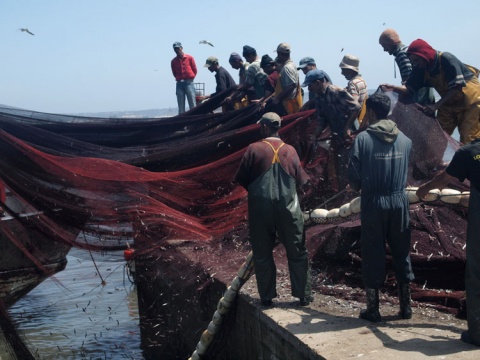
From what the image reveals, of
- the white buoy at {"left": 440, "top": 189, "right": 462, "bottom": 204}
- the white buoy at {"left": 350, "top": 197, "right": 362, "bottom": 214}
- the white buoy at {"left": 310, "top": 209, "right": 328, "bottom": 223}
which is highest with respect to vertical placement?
the white buoy at {"left": 440, "top": 189, "right": 462, "bottom": 204}

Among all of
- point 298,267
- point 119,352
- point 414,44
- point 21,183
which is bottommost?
point 119,352

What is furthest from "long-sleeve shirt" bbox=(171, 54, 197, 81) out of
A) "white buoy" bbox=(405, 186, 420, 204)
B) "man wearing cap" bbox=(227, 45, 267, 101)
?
"white buoy" bbox=(405, 186, 420, 204)

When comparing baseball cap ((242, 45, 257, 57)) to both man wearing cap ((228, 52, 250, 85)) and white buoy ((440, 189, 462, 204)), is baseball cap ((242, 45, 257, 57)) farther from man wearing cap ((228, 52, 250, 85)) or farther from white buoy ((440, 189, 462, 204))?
white buoy ((440, 189, 462, 204))

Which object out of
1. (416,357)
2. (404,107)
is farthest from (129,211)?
(416,357)

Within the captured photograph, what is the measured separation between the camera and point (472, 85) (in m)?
7.72

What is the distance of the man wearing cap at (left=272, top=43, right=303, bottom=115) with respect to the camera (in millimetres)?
9812

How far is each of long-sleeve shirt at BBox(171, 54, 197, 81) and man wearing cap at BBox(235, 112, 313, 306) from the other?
8628 mm

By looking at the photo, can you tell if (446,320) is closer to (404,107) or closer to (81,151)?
(404,107)

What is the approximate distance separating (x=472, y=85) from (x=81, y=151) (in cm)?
443

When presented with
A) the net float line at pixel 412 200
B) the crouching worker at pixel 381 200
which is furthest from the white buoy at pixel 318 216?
the crouching worker at pixel 381 200

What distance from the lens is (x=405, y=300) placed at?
571 centimetres

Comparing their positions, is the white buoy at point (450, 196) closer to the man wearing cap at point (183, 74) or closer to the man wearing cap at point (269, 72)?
the man wearing cap at point (269, 72)

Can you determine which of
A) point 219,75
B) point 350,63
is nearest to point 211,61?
point 219,75

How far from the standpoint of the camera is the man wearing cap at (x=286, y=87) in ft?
32.2
